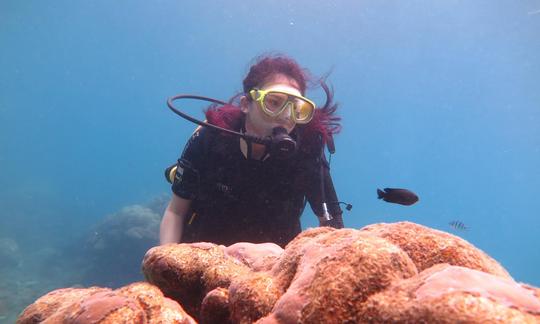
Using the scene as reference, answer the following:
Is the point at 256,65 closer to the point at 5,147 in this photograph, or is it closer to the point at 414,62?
the point at 414,62

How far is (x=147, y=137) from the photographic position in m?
156

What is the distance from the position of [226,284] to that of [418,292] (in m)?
1.04

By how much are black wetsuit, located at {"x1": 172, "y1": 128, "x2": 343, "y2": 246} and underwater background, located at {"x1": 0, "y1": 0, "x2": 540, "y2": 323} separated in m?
1.12

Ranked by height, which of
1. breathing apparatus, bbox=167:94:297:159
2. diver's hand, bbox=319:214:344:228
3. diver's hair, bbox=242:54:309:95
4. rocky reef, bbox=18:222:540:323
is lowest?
rocky reef, bbox=18:222:540:323

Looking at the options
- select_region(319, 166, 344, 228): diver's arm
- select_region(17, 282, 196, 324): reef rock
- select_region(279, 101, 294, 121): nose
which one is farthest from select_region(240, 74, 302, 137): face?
select_region(17, 282, 196, 324): reef rock

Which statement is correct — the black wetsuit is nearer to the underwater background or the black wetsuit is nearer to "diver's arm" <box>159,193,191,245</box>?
"diver's arm" <box>159,193,191,245</box>

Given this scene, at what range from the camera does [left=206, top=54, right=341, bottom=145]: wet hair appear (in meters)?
4.33

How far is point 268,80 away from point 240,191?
4.69 ft

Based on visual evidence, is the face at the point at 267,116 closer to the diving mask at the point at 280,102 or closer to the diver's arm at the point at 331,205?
the diving mask at the point at 280,102

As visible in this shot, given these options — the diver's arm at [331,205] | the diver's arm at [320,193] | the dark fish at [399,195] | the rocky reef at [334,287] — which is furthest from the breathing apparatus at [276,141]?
the rocky reef at [334,287]

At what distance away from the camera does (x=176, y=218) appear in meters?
4.14

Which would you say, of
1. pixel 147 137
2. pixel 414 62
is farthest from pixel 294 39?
pixel 147 137

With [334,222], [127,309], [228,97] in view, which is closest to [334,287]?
[127,309]

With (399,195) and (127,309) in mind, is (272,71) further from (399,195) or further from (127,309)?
(127,309)
